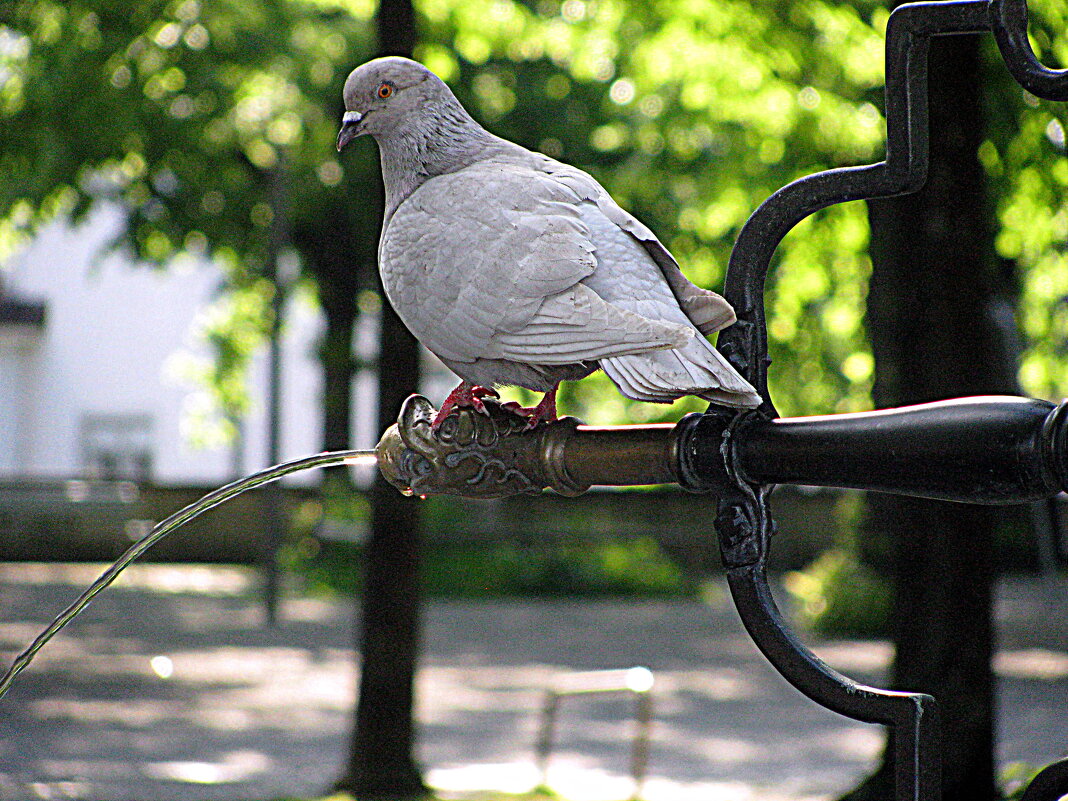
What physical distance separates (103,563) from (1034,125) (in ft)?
56.5

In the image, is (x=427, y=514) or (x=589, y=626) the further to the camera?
(x=427, y=514)

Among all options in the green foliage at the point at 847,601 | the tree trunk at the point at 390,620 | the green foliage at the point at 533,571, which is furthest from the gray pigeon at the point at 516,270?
the green foliage at the point at 533,571

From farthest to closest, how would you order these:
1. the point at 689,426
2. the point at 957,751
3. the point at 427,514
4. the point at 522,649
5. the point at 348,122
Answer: the point at 427,514, the point at 522,649, the point at 957,751, the point at 348,122, the point at 689,426

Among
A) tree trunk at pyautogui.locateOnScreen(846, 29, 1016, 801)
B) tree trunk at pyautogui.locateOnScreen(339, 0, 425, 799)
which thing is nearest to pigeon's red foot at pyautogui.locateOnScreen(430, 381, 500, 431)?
tree trunk at pyautogui.locateOnScreen(846, 29, 1016, 801)

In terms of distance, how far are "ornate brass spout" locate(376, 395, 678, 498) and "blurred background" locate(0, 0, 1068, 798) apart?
9.08ft

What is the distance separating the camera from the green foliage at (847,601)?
1291cm

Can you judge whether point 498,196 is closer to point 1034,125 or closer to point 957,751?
point 957,751

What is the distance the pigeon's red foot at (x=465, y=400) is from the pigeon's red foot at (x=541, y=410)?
5 centimetres

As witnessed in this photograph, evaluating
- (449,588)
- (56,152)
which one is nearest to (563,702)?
(56,152)

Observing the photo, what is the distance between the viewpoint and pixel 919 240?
5168 millimetres

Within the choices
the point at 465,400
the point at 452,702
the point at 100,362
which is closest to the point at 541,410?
the point at 465,400

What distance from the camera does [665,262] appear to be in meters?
2.08

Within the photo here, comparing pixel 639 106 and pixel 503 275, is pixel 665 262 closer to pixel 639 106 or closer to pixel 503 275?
pixel 503 275

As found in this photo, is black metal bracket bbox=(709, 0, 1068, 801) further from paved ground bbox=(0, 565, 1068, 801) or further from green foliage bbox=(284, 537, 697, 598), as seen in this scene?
green foliage bbox=(284, 537, 697, 598)
